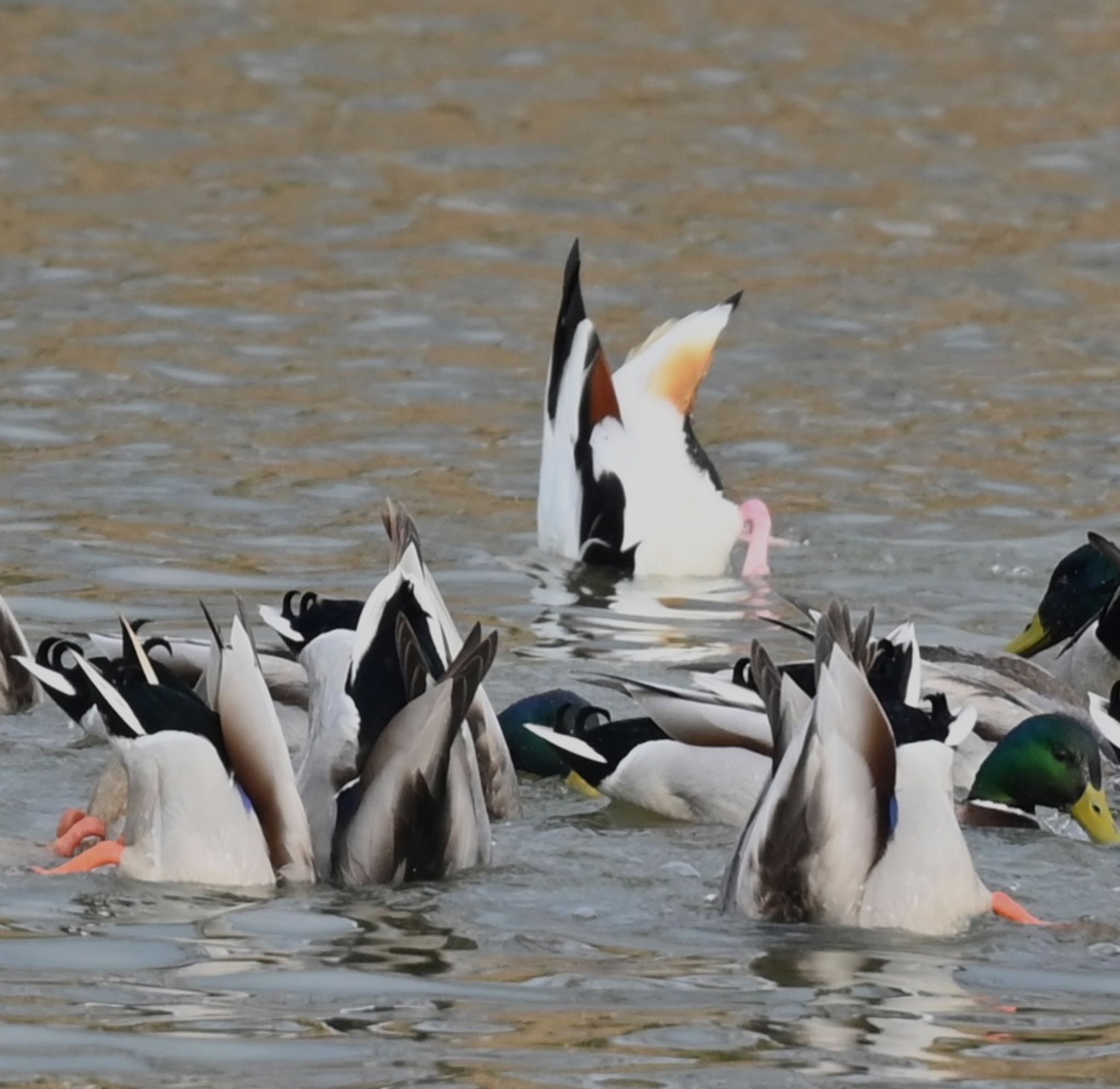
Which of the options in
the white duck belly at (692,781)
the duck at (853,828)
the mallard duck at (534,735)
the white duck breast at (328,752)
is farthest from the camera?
the mallard duck at (534,735)

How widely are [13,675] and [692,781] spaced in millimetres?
1964

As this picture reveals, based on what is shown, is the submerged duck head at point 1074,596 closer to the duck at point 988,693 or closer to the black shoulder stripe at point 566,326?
the duck at point 988,693

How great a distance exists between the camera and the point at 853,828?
6227 millimetres

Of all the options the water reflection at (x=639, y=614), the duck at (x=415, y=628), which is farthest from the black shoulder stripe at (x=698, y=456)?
the duck at (x=415, y=628)

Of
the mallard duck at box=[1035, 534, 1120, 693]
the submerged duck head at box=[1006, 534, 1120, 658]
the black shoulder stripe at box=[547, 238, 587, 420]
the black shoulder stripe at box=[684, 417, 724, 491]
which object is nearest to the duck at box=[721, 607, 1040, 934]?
the mallard duck at box=[1035, 534, 1120, 693]

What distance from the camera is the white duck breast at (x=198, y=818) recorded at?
655cm

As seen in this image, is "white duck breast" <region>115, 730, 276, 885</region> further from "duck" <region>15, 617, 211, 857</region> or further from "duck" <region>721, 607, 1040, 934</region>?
"duck" <region>721, 607, 1040, 934</region>

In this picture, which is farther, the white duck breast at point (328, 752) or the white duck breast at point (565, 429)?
the white duck breast at point (565, 429)

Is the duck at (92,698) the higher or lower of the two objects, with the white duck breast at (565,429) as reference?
lower

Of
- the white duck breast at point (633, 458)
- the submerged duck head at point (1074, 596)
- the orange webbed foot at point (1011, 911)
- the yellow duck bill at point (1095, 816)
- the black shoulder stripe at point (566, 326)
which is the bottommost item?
the orange webbed foot at point (1011, 911)

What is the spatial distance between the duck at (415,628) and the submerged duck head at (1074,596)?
76.6 inches

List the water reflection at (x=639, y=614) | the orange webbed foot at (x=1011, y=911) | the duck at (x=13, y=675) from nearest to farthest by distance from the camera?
the orange webbed foot at (x=1011, y=911) → the duck at (x=13, y=675) → the water reflection at (x=639, y=614)

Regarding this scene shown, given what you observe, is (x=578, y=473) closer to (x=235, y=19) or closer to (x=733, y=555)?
(x=733, y=555)

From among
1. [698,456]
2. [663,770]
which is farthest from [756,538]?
[663,770]
